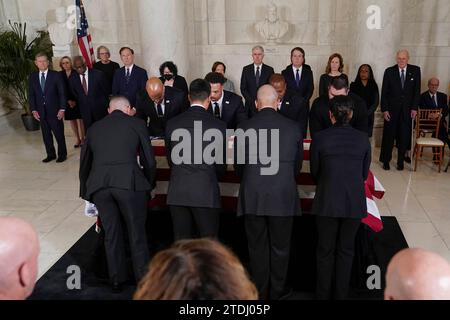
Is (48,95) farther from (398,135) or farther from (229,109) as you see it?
(398,135)

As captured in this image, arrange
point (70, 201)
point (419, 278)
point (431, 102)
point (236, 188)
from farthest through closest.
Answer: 1. point (431, 102)
2. point (70, 201)
3. point (236, 188)
4. point (419, 278)

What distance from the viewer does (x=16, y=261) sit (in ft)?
6.06

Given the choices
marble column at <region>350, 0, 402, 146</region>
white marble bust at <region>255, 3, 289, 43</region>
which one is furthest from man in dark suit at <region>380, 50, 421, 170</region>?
white marble bust at <region>255, 3, 289, 43</region>

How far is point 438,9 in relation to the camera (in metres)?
8.51

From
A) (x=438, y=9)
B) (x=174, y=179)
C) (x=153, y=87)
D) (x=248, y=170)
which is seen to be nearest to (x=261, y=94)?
(x=248, y=170)

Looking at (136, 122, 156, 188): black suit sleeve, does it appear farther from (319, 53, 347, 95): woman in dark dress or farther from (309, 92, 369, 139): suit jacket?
(319, 53, 347, 95): woman in dark dress

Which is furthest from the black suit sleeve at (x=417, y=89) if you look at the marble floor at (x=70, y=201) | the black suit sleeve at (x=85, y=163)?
the black suit sleeve at (x=85, y=163)

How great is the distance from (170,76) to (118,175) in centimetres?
250

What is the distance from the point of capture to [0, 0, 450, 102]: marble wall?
8344mm

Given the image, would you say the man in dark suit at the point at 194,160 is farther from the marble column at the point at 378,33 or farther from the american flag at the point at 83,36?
the marble column at the point at 378,33

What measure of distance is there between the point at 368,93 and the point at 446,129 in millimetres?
1401

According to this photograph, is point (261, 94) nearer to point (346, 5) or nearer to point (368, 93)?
point (368, 93)

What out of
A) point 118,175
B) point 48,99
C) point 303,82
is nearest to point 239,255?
point 118,175

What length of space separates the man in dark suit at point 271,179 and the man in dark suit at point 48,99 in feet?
15.7
